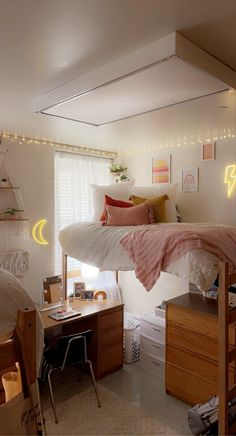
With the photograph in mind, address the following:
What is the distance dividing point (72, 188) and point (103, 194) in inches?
21.7

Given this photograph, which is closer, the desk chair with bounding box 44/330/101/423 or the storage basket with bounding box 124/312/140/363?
the desk chair with bounding box 44/330/101/423

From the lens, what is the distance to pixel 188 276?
179 centimetres

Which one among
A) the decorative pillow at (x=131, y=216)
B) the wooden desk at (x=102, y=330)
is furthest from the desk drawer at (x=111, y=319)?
the decorative pillow at (x=131, y=216)

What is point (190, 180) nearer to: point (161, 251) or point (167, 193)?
point (167, 193)

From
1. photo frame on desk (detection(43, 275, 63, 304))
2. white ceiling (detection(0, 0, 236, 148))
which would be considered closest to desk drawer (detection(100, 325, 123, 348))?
photo frame on desk (detection(43, 275, 63, 304))

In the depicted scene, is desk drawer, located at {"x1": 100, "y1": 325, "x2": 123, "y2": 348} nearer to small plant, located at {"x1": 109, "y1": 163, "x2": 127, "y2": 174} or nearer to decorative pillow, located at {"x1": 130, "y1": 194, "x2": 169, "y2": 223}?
decorative pillow, located at {"x1": 130, "y1": 194, "x2": 169, "y2": 223}

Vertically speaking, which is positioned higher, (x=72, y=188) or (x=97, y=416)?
(x=72, y=188)

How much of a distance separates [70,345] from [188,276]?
1269mm

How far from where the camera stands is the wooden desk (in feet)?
9.57

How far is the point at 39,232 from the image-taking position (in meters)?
3.45

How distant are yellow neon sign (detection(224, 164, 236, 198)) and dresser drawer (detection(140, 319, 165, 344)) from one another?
151 cm

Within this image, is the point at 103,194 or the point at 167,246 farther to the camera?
the point at 103,194

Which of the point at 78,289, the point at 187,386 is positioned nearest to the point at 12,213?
the point at 78,289

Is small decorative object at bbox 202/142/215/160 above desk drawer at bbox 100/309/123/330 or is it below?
above
